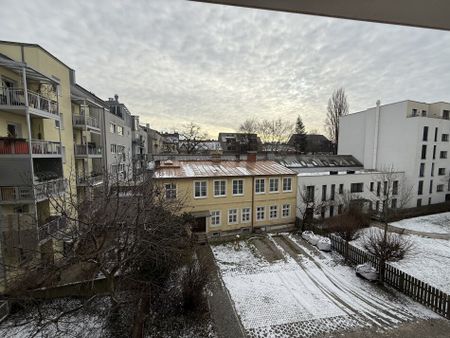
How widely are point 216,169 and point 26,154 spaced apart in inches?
455

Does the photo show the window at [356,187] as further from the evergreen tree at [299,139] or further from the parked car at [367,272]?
the evergreen tree at [299,139]

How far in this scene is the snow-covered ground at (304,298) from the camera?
8.18m

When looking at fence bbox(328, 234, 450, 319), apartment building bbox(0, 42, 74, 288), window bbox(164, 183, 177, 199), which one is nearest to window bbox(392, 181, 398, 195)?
fence bbox(328, 234, 450, 319)

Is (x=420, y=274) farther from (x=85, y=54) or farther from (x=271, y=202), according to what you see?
(x=85, y=54)

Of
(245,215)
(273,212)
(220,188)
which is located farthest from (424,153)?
(220,188)

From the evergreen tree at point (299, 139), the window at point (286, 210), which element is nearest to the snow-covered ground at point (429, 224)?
the window at point (286, 210)

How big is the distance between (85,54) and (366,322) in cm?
1210

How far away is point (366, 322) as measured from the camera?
830 cm

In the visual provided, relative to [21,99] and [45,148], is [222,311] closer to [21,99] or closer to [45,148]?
[45,148]

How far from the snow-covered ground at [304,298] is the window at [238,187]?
5224 mm

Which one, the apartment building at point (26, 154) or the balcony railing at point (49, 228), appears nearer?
the apartment building at point (26, 154)

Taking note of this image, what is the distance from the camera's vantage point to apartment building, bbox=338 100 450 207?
2447cm

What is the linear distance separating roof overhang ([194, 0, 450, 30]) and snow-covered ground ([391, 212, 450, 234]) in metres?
23.7

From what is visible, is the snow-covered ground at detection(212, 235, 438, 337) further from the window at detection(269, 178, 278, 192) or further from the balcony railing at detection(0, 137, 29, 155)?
the balcony railing at detection(0, 137, 29, 155)
